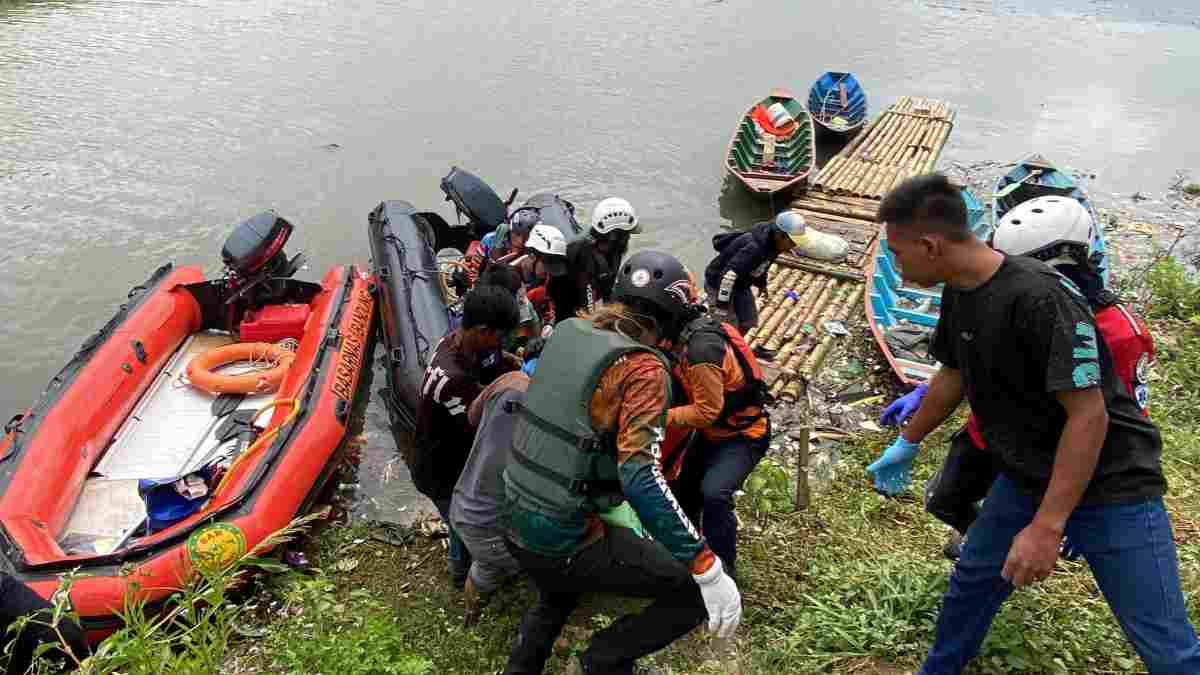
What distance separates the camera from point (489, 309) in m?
3.85

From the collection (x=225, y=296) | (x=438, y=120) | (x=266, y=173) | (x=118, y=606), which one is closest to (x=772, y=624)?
(x=118, y=606)

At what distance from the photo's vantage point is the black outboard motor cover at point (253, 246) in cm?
766

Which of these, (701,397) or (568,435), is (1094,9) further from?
(568,435)

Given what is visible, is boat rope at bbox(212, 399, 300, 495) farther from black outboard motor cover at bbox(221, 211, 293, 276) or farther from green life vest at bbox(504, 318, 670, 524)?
green life vest at bbox(504, 318, 670, 524)

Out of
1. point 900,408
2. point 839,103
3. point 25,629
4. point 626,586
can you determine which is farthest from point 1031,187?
point 25,629

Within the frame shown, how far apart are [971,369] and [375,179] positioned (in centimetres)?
1237

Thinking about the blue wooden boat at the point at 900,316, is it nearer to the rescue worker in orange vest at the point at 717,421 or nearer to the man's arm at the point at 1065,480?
the rescue worker in orange vest at the point at 717,421

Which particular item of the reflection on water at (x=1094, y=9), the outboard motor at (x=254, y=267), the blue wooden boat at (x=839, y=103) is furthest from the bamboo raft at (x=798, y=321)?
the reflection on water at (x=1094, y=9)

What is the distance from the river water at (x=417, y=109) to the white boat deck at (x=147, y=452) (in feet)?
4.47

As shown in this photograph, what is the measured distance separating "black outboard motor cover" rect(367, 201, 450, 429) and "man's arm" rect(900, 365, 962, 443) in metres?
3.49

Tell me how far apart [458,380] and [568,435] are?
4.66 feet

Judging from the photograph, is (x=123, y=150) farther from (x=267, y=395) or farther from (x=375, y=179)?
(x=267, y=395)

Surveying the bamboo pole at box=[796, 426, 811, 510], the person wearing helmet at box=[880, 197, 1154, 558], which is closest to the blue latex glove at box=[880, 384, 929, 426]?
the person wearing helmet at box=[880, 197, 1154, 558]

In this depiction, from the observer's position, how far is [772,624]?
399 cm
